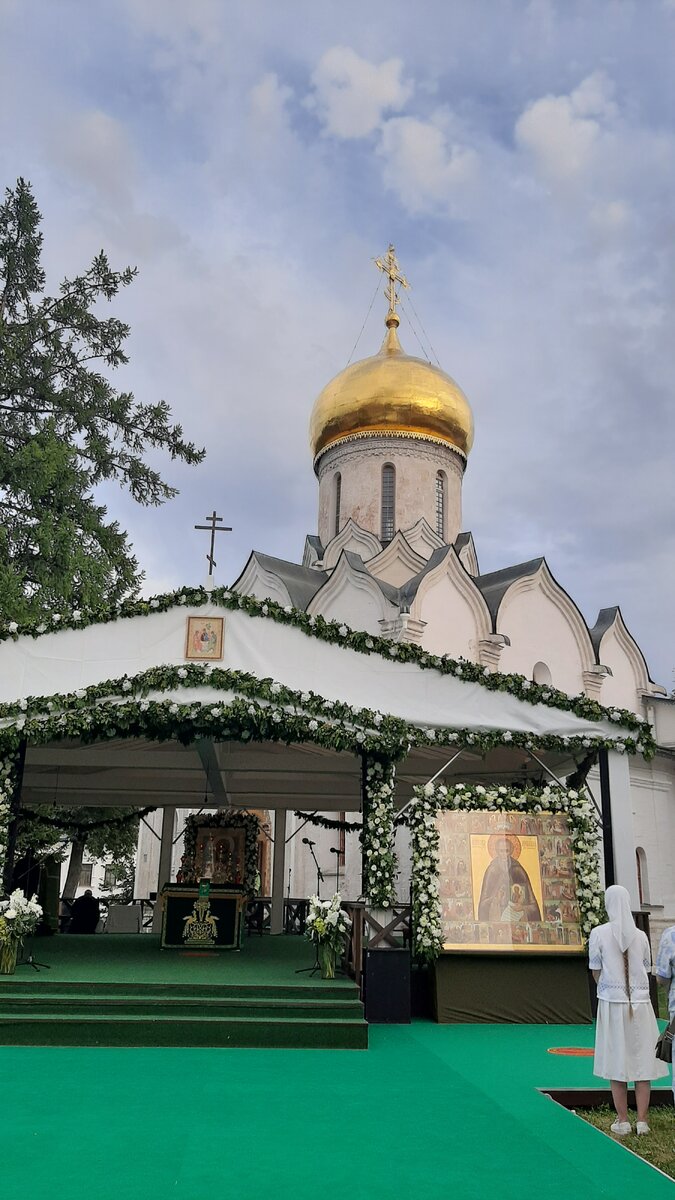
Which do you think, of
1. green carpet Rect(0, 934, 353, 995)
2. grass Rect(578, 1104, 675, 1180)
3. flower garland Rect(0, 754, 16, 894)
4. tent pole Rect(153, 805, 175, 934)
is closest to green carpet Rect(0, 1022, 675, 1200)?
grass Rect(578, 1104, 675, 1180)

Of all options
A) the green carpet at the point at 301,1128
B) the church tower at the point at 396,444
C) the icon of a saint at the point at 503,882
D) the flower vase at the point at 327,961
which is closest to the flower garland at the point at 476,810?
the icon of a saint at the point at 503,882

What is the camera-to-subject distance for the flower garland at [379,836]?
1054 centimetres

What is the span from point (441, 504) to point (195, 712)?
687 inches

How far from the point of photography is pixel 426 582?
875 inches

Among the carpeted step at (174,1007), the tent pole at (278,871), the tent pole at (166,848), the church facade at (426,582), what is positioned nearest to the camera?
the carpeted step at (174,1007)

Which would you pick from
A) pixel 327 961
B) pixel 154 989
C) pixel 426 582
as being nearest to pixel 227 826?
pixel 327 961

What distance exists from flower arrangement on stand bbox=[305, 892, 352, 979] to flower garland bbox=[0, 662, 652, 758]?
1685 mm

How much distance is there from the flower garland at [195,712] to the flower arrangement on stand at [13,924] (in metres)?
1.71

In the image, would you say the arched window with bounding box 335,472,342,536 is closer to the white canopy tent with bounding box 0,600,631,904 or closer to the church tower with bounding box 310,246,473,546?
the church tower with bounding box 310,246,473,546

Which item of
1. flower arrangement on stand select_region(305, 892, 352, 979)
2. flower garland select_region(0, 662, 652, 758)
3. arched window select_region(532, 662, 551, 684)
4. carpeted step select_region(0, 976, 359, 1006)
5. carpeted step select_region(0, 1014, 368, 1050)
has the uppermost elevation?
arched window select_region(532, 662, 551, 684)

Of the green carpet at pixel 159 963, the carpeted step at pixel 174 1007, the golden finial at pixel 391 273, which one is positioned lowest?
the carpeted step at pixel 174 1007

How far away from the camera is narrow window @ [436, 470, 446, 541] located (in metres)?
26.4

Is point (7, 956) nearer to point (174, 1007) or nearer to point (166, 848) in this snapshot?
point (174, 1007)

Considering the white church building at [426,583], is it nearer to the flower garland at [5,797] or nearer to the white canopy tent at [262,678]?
the white canopy tent at [262,678]
